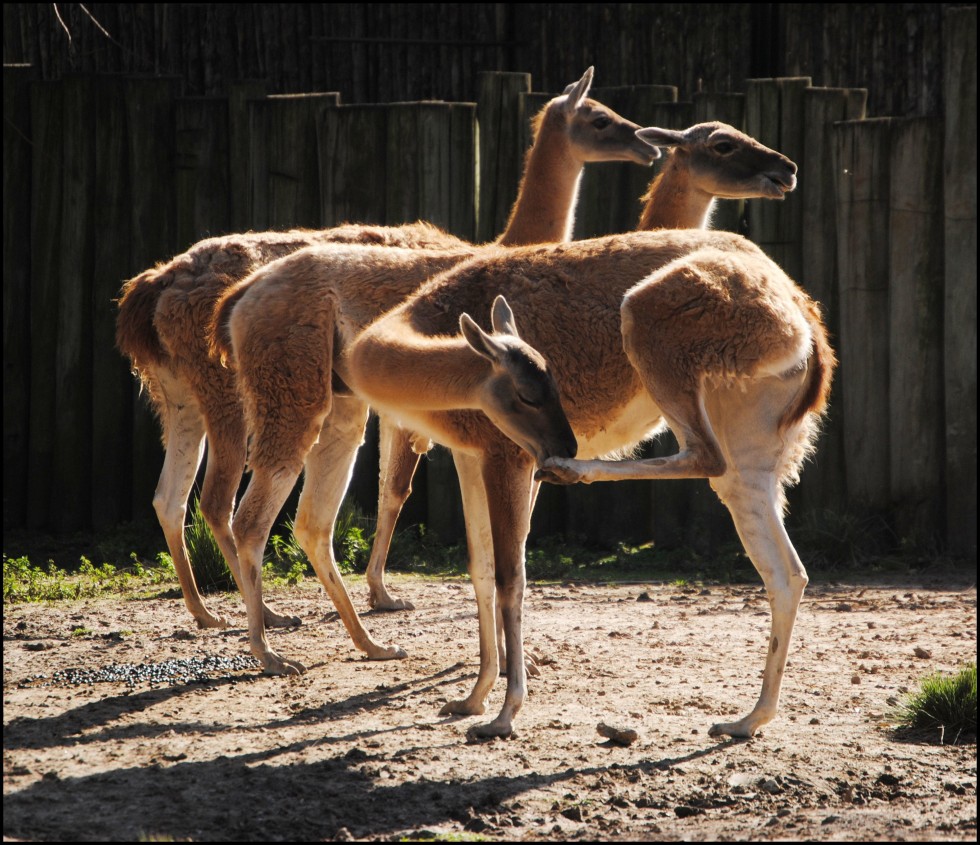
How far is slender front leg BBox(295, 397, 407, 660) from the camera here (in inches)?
235

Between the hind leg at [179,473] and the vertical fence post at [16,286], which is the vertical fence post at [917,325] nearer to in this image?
the hind leg at [179,473]

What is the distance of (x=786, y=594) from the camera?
4.76 meters

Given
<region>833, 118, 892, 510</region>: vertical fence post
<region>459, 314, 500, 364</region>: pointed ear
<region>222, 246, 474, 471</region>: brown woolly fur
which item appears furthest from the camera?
<region>833, 118, 892, 510</region>: vertical fence post

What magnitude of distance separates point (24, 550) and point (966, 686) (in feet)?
20.6

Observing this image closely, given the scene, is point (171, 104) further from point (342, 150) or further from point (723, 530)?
point (723, 530)

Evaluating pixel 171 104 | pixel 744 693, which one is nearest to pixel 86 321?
pixel 171 104

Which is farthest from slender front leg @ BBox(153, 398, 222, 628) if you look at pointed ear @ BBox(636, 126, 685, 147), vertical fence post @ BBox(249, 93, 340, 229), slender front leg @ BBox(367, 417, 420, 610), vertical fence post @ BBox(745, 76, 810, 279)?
vertical fence post @ BBox(745, 76, 810, 279)

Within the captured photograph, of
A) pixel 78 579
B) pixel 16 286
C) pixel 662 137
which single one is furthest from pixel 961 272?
pixel 16 286

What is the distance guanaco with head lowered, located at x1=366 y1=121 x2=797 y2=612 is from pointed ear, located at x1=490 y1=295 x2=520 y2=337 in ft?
7.35

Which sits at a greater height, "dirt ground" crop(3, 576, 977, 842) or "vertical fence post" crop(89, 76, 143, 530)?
"vertical fence post" crop(89, 76, 143, 530)

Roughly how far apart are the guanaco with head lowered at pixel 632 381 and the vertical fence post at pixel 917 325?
339 centimetres

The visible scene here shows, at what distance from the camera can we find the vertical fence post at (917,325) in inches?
323

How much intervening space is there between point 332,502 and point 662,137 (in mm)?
2781

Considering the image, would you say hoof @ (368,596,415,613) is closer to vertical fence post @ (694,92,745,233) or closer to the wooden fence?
the wooden fence
